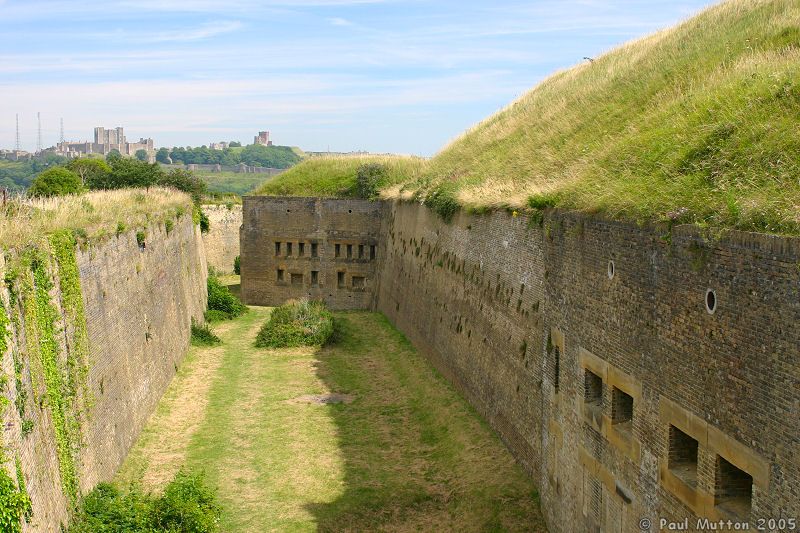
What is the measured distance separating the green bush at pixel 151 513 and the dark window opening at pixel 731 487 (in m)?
7.33

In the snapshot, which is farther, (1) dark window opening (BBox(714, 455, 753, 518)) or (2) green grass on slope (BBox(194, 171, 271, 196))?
(2) green grass on slope (BBox(194, 171, 271, 196))

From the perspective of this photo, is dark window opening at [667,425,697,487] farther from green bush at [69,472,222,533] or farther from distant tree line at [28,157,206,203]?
distant tree line at [28,157,206,203]

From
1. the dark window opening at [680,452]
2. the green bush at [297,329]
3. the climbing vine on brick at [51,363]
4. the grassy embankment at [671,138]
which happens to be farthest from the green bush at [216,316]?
the dark window opening at [680,452]

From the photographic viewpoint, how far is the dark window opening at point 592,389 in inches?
446

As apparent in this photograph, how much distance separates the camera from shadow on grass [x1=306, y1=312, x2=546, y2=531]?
13.6m

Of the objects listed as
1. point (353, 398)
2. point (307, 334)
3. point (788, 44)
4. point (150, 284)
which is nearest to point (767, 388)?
point (788, 44)

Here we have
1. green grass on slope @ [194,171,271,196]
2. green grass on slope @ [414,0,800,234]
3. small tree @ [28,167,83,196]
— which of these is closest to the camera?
green grass on slope @ [414,0,800,234]

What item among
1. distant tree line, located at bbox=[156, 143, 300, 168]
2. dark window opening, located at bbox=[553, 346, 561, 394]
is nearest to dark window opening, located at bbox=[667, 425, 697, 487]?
dark window opening, located at bbox=[553, 346, 561, 394]

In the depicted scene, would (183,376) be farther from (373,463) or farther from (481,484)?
(481,484)

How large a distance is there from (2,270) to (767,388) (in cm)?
818

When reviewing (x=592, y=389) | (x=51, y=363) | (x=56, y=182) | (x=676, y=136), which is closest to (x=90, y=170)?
(x=56, y=182)

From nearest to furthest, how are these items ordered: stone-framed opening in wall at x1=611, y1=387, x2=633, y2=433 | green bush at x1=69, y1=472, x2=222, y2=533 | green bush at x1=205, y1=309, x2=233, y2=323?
1. stone-framed opening in wall at x1=611, y1=387, x2=633, y2=433
2. green bush at x1=69, y1=472, x2=222, y2=533
3. green bush at x1=205, y1=309, x2=233, y2=323

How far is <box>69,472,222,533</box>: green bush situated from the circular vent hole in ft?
25.5

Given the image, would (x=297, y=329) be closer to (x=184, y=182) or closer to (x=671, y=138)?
(x=671, y=138)
